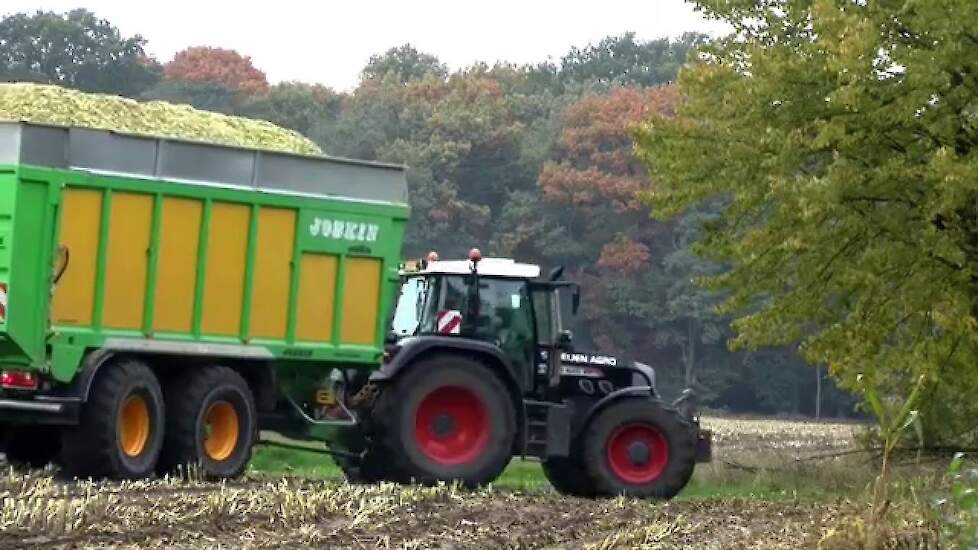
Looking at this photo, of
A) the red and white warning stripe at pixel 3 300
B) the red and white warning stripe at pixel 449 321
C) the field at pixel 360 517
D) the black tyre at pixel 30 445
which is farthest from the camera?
the red and white warning stripe at pixel 449 321

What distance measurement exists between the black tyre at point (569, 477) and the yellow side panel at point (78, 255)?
5680mm

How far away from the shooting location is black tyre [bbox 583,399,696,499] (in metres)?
19.0

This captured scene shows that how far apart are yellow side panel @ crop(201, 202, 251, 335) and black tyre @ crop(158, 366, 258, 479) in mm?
434

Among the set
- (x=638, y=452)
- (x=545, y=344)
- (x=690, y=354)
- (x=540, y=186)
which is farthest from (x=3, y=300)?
(x=540, y=186)

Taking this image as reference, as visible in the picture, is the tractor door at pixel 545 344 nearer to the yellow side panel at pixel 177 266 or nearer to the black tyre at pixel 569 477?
the black tyre at pixel 569 477

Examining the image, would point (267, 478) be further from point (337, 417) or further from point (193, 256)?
point (193, 256)

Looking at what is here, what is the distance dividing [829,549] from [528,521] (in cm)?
324

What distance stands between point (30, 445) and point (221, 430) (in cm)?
164

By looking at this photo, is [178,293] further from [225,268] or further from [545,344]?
[545,344]

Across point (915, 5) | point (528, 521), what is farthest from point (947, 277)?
point (528, 521)

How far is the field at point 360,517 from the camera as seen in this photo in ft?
37.1

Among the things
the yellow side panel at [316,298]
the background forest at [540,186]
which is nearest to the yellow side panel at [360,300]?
the yellow side panel at [316,298]

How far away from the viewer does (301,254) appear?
17.2 m

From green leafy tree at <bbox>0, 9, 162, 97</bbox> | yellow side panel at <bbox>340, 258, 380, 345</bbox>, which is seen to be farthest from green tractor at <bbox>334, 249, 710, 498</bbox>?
green leafy tree at <bbox>0, 9, 162, 97</bbox>
